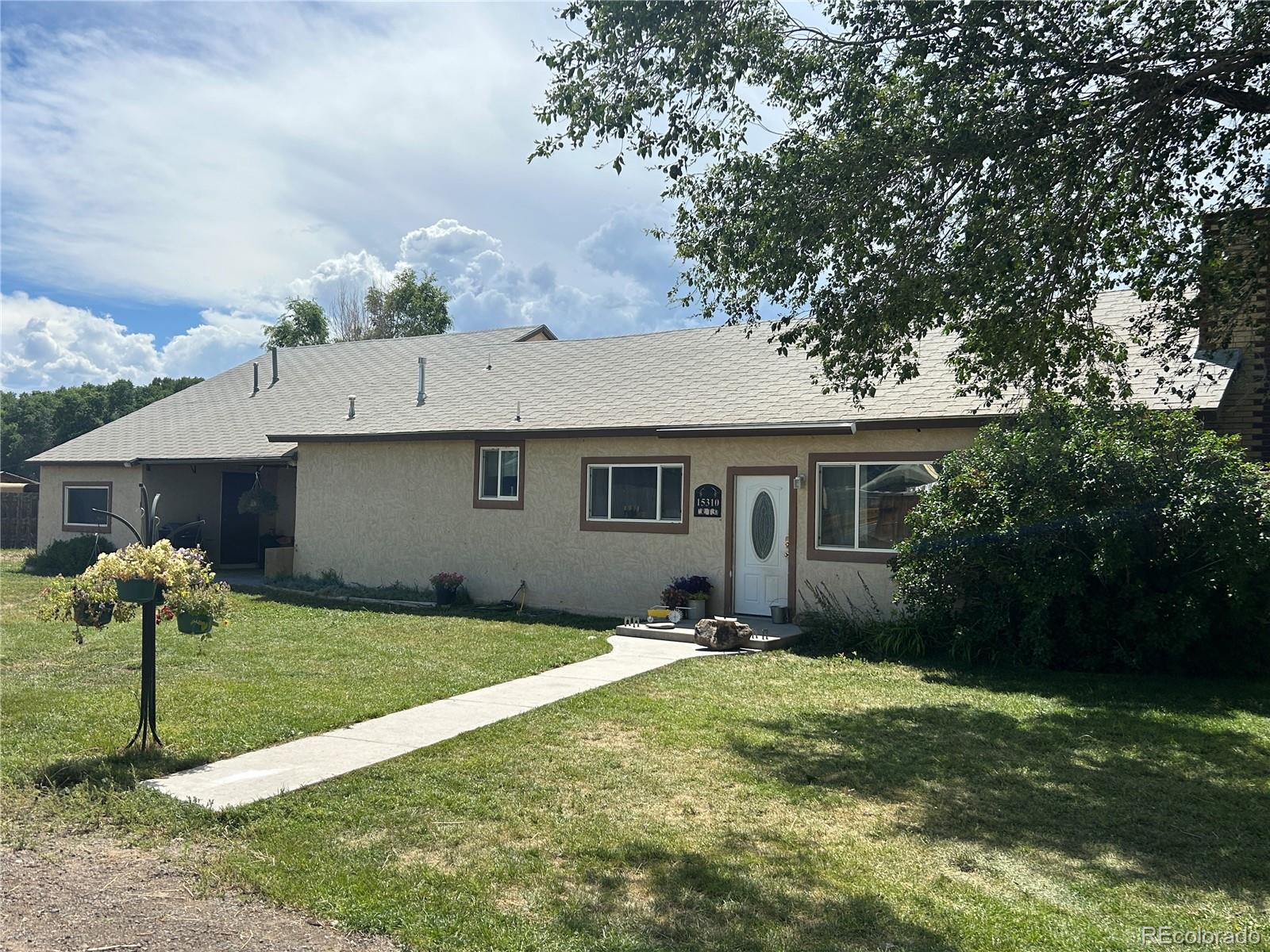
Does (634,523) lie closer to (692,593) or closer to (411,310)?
(692,593)

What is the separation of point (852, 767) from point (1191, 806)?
6.97 feet

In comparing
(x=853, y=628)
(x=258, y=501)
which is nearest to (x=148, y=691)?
(x=853, y=628)

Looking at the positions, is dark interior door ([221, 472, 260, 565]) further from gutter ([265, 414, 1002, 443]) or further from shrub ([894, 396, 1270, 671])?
shrub ([894, 396, 1270, 671])

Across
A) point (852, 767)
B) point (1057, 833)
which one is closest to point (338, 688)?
point (852, 767)

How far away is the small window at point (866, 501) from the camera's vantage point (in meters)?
13.2

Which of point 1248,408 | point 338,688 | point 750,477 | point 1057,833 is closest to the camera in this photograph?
point 1057,833

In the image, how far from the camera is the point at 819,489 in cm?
1390

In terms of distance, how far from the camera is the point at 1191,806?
6191 millimetres

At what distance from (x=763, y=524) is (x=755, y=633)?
6.10ft

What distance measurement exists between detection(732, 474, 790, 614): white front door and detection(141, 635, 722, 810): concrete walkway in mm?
3527

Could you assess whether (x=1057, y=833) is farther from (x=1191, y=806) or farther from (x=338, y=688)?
(x=338, y=688)

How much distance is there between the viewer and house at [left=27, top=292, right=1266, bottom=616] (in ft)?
44.7

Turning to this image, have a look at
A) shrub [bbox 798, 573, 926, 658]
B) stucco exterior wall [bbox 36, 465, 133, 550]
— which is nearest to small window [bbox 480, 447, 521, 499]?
shrub [bbox 798, 573, 926, 658]
